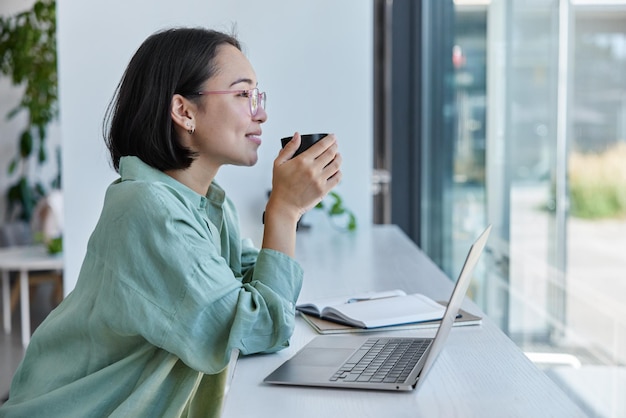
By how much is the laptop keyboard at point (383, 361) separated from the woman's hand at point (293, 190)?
19cm

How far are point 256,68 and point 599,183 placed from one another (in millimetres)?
1541

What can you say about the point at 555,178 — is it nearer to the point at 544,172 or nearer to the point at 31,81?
the point at 544,172

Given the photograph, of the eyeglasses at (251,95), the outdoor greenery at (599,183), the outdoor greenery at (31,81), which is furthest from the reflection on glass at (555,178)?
the outdoor greenery at (31,81)

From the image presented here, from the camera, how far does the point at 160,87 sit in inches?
51.8

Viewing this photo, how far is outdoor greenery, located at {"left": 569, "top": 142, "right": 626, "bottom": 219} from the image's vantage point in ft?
5.36

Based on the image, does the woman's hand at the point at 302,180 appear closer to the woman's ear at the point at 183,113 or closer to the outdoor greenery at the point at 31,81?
the woman's ear at the point at 183,113

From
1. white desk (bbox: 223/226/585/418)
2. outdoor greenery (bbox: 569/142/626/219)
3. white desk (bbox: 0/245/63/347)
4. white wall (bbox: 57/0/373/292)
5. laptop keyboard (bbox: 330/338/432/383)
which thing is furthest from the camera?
white desk (bbox: 0/245/63/347)

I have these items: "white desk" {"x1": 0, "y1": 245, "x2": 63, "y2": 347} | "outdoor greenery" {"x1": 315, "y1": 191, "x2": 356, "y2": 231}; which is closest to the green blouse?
"outdoor greenery" {"x1": 315, "y1": 191, "x2": 356, "y2": 231}

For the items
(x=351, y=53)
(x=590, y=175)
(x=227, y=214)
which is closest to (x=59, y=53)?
(x=351, y=53)

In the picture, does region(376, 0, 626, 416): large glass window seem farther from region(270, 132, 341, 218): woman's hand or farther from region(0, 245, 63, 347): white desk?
region(0, 245, 63, 347): white desk

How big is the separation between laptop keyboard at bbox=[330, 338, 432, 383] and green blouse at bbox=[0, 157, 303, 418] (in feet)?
0.38

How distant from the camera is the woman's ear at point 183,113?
132 cm

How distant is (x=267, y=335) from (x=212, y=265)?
0.14m

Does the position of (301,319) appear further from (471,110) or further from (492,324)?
(471,110)
